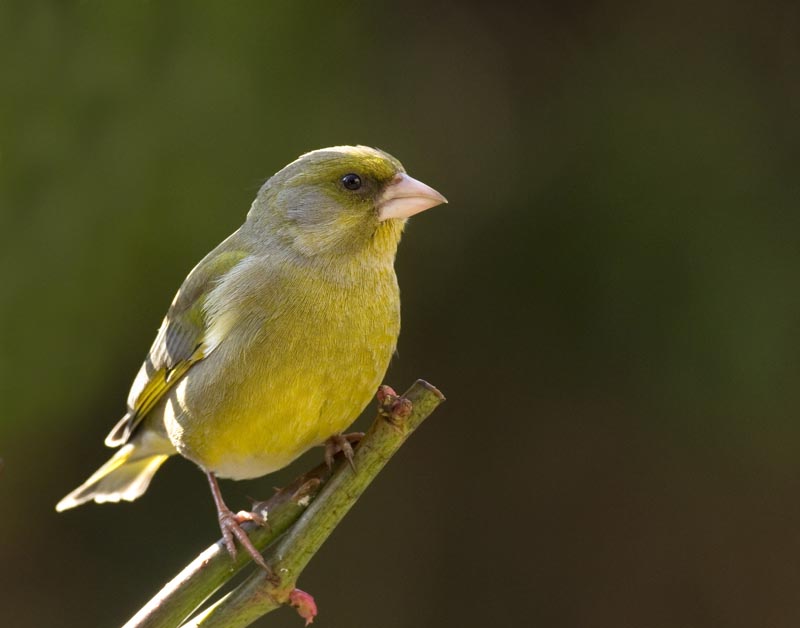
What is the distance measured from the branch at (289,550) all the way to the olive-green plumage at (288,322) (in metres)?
0.55

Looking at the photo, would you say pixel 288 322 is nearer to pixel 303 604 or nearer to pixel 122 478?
pixel 303 604

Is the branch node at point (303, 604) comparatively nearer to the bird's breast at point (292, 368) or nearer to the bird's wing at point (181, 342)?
the bird's breast at point (292, 368)

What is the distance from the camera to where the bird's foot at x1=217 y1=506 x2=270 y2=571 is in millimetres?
2041

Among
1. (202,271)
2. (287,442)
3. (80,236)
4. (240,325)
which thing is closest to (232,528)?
(287,442)

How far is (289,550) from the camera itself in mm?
2029

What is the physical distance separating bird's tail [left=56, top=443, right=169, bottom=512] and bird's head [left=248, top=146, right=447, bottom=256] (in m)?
0.89

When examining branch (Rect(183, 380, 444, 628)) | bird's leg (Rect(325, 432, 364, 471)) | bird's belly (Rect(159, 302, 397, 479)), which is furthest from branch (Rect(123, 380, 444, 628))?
bird's belly (Rect(159, 302, 397, 479))

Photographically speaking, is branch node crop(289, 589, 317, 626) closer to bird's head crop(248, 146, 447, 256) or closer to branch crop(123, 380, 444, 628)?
branch crop(123, 380, 444, 628)

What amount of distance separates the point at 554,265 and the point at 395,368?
0.78 meters

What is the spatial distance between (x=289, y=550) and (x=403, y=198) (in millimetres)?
1140

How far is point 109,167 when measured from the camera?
4.20 metres

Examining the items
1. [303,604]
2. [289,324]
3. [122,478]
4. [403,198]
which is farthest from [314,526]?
[122,478]

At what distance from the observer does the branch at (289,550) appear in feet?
6.46

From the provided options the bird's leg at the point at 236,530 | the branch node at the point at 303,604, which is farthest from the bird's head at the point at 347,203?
the branch node at the point at 303,604
